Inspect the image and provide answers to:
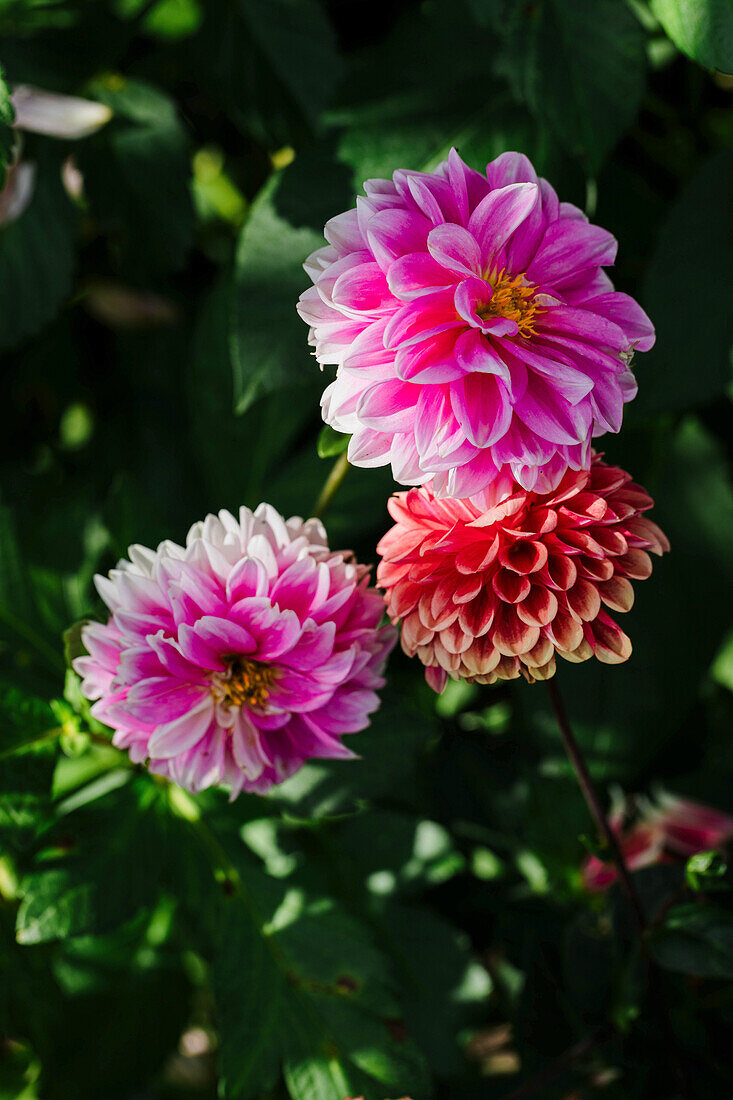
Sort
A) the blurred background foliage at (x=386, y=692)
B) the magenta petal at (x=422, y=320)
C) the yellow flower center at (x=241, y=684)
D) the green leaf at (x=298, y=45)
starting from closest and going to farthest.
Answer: the magenta petal at (x=422, y=320) → the yellow flower center at (x=241, y=684) → the blurred background foliage at (x=386, y=692) → the green leaf at (x=298, y=45)

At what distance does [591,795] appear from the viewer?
1.79 feet

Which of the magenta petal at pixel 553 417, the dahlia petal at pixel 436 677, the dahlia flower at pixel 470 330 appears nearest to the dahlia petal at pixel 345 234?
the dahlia flower at pixel 470 330

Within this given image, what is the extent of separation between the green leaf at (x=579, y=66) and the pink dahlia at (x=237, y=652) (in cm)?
37

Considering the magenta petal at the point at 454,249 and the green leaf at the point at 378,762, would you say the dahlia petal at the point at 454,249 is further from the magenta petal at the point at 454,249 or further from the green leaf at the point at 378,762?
the green leaf at the point at 378,762

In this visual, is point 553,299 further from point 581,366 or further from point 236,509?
point 236,509

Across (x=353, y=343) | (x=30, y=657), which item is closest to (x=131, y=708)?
(x=353, y=343)

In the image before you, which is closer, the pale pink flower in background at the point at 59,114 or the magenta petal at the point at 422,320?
the magenta petal at the point at 422,320

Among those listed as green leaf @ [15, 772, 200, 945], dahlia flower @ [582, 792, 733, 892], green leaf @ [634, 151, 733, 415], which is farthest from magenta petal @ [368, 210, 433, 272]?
dahlia flower @ [582, 792, 733, 892]

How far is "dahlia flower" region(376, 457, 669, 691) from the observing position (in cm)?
45

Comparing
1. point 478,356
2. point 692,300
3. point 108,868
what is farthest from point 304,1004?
point 692,300

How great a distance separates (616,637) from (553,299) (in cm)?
17

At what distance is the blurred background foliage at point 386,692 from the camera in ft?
2.12

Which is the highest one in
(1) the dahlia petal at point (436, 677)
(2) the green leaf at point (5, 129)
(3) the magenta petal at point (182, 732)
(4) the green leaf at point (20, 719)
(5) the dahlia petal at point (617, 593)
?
(2) the green leaf at point (5, 129)

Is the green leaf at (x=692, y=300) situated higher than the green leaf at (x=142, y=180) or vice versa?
the green leaf at (x=142, y=180)
